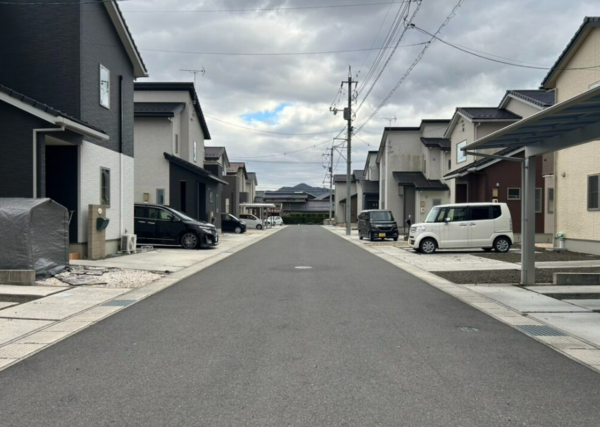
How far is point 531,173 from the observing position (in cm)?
1053

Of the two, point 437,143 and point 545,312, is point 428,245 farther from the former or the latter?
point 437,143

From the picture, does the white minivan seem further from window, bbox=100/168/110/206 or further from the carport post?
Answer: window, bbox=100/168/110/206

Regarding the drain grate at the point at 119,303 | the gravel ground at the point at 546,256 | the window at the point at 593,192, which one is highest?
the window at the point at 593,192

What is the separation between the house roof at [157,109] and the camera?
1025 inches

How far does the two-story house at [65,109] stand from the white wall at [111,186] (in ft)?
0.10

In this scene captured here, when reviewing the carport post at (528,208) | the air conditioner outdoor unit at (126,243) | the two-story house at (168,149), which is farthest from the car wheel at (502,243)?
the two-story house at (168,149)

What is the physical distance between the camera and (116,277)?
452 inches

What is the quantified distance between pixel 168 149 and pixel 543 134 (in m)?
20.4

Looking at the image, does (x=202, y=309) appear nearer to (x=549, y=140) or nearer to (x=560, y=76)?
(x=549, y=140)

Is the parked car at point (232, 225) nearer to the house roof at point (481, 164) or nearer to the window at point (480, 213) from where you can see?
the house roof at point (481, 164)

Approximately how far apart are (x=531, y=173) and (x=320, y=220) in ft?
220

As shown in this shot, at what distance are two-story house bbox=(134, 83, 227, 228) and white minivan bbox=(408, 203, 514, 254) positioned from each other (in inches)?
531

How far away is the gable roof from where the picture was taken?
52.9ft

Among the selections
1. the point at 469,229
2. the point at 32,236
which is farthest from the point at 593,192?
the point at 32,236
